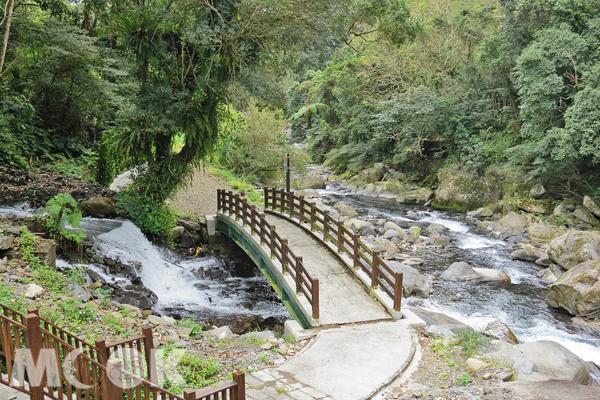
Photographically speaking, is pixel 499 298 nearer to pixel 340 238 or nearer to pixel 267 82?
pixel 340 238

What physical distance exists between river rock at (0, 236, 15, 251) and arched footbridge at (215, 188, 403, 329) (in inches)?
239

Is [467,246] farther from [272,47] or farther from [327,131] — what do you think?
[327,131]

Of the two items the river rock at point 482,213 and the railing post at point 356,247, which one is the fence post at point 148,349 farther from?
the river rock at point 482,213

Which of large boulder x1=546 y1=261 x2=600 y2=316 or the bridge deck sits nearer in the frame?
the bridge deck

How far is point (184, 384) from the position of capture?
243 inches

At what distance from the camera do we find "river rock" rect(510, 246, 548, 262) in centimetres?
1658

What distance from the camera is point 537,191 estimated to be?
21.6 metres

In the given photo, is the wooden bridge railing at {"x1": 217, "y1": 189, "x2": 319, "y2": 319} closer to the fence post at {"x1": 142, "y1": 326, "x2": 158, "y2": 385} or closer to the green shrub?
the green shrub

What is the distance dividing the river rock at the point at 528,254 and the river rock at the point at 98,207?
1558 cm

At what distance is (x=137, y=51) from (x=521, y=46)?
1842 cm

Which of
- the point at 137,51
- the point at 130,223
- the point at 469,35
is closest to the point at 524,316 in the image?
the point at 130,223

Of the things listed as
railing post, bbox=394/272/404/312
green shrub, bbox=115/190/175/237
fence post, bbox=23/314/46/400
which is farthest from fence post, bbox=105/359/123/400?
green shrub, bbox=115/190/175/237

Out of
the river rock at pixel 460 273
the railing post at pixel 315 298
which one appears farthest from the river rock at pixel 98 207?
the river rock at pixel 460 273

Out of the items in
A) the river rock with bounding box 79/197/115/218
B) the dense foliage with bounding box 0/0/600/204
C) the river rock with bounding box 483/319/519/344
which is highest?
the dense foliage with bounding box 0/0/600/204
